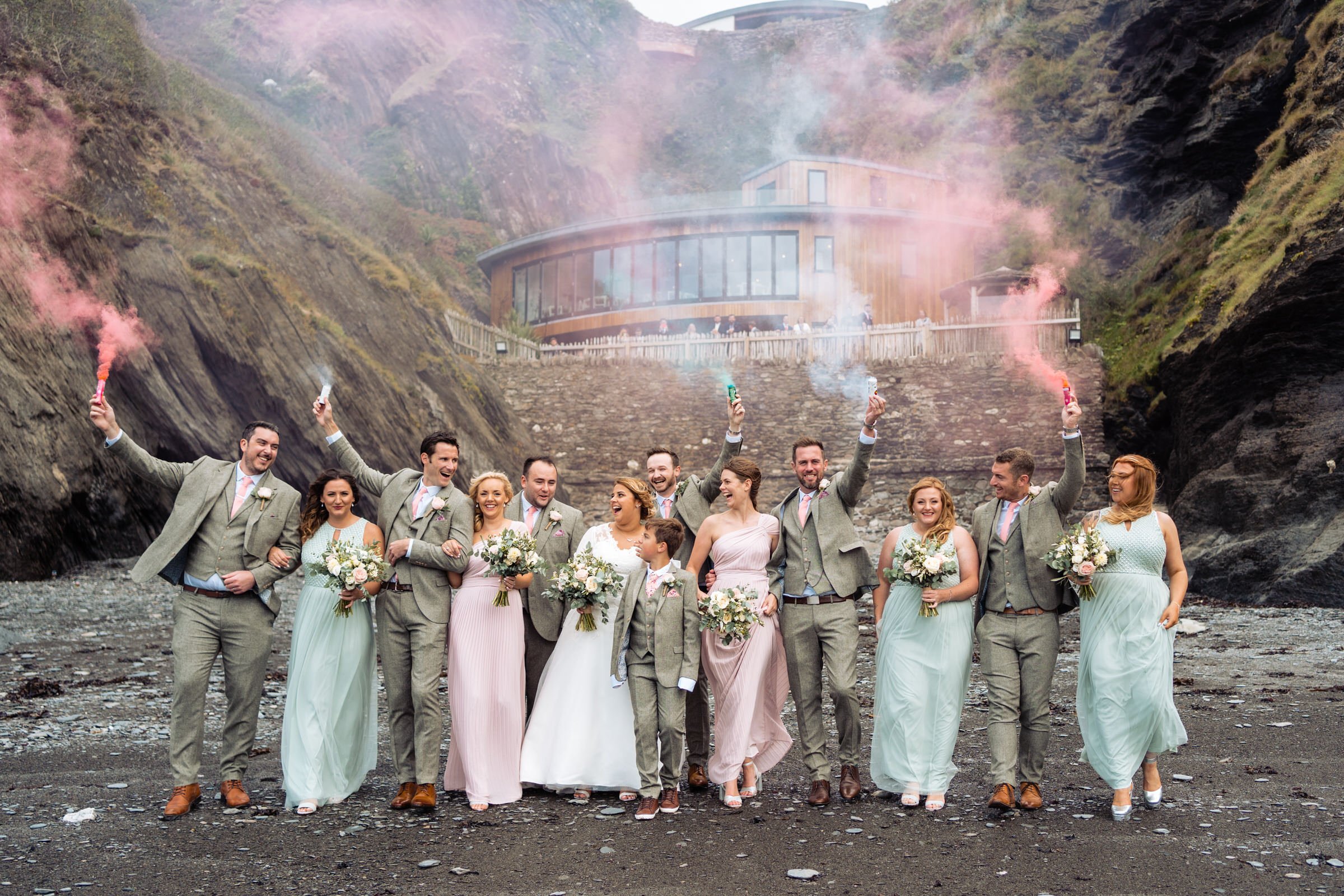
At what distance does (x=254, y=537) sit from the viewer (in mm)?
6438

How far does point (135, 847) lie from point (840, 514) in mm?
4302

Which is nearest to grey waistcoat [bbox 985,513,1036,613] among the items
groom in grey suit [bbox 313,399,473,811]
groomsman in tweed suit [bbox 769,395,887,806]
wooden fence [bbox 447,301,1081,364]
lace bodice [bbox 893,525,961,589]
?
lace bodice [bbox 893,525,961,589]

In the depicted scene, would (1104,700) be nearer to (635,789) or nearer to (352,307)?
(635,789)

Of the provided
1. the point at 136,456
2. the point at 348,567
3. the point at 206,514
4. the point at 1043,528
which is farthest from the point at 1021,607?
the point at 136,456

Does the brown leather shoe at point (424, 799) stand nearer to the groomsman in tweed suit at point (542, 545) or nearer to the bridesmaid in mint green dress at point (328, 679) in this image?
the bridesmaid in mint green dress at point (328, 679)

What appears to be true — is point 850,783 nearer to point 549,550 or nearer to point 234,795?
point 549,550

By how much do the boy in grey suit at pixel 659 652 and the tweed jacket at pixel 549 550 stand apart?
2.03ft

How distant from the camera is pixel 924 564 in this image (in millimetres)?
→ 6086

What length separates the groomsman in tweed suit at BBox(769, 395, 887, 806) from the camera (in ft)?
21.2

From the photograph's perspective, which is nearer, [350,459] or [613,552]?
[613,552]

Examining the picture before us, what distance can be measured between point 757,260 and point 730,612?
3046 centimetres

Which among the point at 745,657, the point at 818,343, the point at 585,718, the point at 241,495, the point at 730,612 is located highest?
the point at 818,343

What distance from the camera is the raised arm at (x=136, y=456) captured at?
6301mm

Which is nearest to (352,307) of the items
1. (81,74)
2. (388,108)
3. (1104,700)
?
(81,74)
